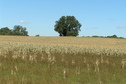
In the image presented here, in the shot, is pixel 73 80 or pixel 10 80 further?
pixel 73 80

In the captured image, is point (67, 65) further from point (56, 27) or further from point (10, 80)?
point (56, 27)

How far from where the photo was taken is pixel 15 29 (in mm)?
141750

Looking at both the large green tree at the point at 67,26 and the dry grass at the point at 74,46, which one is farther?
the large green tree at the point at 67,26

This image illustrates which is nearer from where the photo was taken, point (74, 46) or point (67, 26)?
point (74, 46)

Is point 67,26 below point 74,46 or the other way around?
the other way around

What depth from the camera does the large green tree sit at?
318ft

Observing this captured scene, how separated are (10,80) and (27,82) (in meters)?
0.63

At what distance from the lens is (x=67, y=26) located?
329 ft

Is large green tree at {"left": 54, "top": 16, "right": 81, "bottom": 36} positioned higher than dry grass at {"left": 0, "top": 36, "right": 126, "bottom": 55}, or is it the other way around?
large green tree at {"left": 54, "top": 16, "right": 81, "bottom": 36}

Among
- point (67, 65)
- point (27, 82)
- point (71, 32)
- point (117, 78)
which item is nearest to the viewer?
point (27, 82)

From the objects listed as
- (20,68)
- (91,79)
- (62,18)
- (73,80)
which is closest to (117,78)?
(91,79)

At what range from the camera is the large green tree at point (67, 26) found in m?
96.9

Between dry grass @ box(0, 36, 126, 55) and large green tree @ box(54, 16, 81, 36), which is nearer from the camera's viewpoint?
dry grass @ box(0, 36, 126, 55)

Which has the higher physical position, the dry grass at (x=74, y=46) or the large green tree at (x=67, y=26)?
the large green tree at (x=67, y=26)
